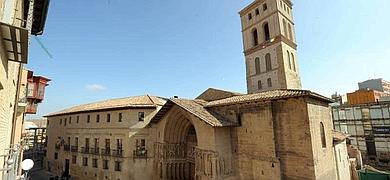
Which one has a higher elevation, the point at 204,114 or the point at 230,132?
the point at 204,114

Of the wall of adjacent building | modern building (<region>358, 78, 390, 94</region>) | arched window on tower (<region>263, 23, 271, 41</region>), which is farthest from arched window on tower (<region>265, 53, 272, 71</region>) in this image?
modern building (<region>358, 78, 390, 94</region>)

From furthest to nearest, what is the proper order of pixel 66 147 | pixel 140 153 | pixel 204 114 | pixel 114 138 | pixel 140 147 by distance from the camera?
pixel 66 147, pixel 114 138, pixel 140 147, pixel 140 153, pixel 204 114

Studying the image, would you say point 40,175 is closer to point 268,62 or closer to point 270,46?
point 268,62

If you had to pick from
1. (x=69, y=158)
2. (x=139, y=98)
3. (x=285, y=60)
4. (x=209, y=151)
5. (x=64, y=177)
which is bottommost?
(x=64, y=177)

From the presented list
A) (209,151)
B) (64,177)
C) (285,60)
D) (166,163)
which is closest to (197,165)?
(209,151)

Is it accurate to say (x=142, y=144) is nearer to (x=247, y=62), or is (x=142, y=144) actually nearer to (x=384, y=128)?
(x=247, y=62)

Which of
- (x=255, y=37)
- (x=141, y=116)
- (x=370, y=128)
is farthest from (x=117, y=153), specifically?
(x=370, y=128)

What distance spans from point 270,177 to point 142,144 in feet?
44.8

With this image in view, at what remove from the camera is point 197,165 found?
18.9 metres

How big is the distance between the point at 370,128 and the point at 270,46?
70.4 feet

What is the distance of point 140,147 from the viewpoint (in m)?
23.8

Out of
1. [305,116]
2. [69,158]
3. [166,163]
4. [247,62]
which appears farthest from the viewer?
[247,62]

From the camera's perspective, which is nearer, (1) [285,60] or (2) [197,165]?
(2) [197,165]

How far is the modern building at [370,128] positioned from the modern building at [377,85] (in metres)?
26.3
